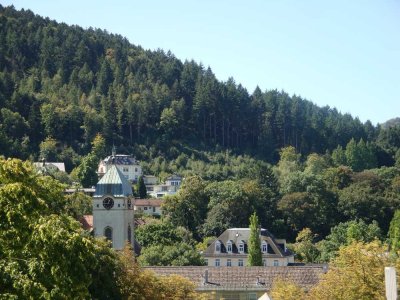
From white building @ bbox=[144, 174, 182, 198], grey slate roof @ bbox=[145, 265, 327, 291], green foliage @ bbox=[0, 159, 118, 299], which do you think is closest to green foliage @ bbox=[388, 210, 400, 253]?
grey slate roof @ bbox=[145, 265, 327, 291]

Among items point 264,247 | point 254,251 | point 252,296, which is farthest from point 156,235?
point 252,296

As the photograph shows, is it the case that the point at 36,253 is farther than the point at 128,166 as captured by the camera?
No

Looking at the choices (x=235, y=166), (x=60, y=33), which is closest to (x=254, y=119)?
(x=235, y=166)

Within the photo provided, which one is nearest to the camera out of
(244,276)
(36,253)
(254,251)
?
(36,253)

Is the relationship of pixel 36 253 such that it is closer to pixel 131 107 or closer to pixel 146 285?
pixel 146 285

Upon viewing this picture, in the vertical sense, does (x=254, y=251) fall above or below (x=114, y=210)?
below

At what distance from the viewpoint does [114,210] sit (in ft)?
211

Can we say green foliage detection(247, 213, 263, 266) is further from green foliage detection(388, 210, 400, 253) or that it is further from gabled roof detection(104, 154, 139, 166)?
gabled roof detection(104, 154, 139, 166)

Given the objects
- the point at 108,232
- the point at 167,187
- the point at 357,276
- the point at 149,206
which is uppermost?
the point at 167,187

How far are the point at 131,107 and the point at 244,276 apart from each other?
94175 millimetres

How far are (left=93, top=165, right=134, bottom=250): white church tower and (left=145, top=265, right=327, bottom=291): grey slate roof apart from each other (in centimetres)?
1431

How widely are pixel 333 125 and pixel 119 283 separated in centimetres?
13358

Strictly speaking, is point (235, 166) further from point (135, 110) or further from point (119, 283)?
point (119, 283)

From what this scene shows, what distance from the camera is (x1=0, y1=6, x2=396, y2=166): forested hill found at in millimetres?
132000
